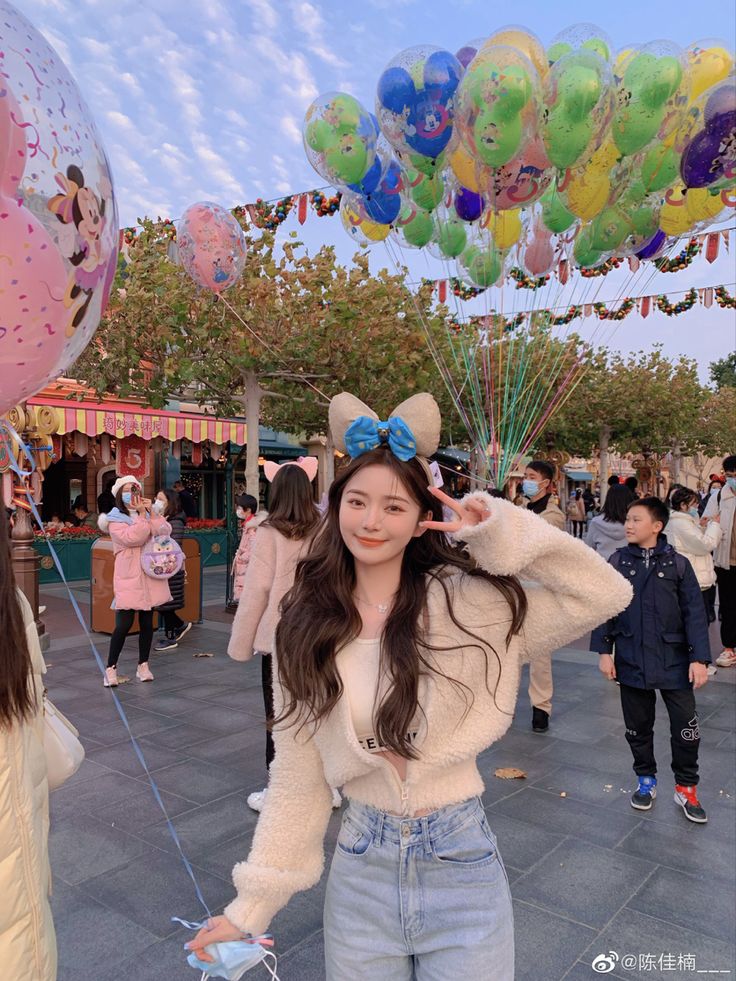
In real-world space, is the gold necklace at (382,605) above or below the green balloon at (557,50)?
below

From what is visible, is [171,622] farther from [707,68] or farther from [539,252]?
[707,68]

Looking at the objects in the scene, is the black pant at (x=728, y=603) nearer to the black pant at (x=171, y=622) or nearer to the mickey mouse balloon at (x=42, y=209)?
the black pant at (x=171, y=622)

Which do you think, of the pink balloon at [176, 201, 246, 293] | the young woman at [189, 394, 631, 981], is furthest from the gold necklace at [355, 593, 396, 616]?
the pink balloon at [176, 201, 246, 293]

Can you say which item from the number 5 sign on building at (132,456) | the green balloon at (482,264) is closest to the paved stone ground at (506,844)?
the green balloon at (482,264)

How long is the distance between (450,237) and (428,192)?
2.93ft

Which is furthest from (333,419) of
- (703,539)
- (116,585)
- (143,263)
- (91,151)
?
(143,263)

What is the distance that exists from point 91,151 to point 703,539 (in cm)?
645

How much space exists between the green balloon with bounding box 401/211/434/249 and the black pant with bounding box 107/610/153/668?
184 inches

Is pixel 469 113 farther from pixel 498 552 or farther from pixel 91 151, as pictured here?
pixel 498 552

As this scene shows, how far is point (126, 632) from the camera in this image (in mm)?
6234

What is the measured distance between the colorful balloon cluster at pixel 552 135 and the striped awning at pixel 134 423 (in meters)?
8.25

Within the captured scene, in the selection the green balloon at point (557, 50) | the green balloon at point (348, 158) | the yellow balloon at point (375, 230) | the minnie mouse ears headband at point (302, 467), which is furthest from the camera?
the yellow balloon at point (375, 230)

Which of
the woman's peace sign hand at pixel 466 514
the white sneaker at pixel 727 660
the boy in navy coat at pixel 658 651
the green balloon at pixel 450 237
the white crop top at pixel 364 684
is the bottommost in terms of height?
the white sneaker at pixel 727 660

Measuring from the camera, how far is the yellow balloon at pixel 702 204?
6281 mm
